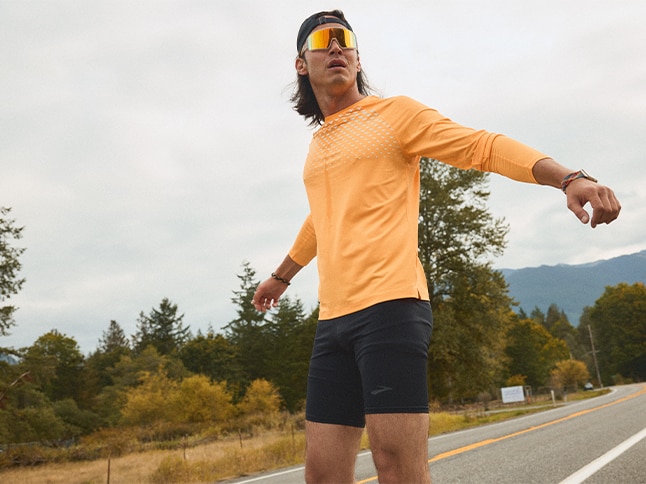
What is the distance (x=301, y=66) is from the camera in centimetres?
252

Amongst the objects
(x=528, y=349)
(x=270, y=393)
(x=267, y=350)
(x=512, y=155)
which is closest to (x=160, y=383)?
(x=270, y=393)

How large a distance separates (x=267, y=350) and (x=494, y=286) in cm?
3924

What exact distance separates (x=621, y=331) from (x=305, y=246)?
92259 millimetres

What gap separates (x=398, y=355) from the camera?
6.03 feet

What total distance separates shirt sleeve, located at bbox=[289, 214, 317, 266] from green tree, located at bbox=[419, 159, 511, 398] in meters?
23.7

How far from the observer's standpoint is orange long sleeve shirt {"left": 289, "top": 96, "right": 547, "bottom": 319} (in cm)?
189

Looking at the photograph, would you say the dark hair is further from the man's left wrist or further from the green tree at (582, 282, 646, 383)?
the green tree at (582, 282, 646, 383)

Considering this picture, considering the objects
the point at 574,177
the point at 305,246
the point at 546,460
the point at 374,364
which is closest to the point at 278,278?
the point at 305,246

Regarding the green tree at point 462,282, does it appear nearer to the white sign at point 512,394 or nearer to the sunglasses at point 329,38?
the white sign at point 512,394

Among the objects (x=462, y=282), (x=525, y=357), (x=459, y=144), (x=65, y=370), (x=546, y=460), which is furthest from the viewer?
(x=525, y=357)

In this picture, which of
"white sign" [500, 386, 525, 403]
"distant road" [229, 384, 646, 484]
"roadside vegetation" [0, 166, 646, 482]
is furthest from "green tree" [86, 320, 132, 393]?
"distant road" [229, 384, 646, 484]

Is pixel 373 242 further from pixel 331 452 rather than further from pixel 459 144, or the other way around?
pixel 331 452

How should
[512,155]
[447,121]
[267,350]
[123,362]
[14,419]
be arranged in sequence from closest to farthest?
[512,155] → [447,121] → [14,419] → [123,362] → [267,350]

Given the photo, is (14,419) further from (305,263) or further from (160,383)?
(305,263)
